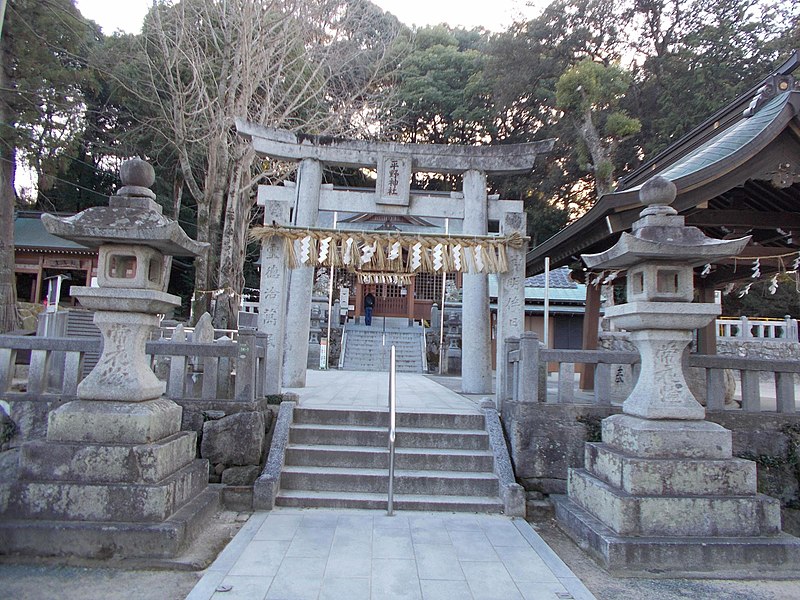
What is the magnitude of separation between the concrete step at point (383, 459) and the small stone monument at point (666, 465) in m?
1.19

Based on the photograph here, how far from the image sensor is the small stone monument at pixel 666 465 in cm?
411

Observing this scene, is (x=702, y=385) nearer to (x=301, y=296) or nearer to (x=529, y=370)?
(x=529, y=370)

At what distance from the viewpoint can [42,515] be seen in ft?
13.2

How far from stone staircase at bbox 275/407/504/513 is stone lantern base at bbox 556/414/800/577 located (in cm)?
140

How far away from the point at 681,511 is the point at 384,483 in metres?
2.97

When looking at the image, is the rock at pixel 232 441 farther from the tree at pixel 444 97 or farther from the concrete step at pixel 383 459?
the tree at pixel 444 97

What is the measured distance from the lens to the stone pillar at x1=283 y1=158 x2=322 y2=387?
901 cm

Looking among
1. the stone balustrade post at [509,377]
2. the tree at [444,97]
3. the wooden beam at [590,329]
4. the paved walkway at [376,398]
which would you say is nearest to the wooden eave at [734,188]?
the wooden beam at [590,329]

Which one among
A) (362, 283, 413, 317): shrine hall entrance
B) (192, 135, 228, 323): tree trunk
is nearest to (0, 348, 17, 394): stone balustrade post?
(192, 135, 228, 323): tree trunk

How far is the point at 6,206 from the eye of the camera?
14.5 meters

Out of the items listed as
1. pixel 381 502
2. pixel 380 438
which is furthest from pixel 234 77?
pixel 381 502

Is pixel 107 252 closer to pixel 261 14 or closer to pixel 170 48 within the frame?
pixel 261 14

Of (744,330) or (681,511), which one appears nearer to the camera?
(681,511)

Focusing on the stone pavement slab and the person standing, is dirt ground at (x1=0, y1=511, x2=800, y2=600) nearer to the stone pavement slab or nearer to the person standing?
the stone pavement slab
